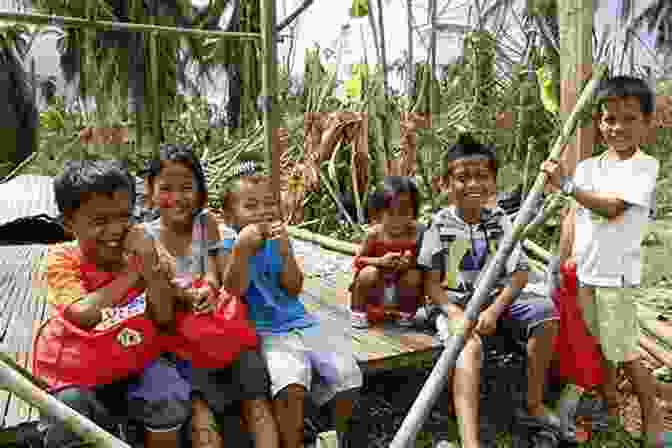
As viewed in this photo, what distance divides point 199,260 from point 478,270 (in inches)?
40.0

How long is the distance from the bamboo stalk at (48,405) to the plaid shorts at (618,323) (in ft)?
5.21

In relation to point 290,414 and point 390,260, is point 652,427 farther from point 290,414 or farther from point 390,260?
point 290,414

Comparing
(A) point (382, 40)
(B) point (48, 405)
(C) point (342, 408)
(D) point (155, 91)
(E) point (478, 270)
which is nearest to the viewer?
(B) point (48, 405)

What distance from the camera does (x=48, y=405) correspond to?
1.07 m

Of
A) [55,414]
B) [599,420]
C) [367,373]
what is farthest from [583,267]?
[55,414]

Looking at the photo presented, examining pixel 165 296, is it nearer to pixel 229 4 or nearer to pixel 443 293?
pixel 443 293

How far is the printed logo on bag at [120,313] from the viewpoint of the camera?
1546mm

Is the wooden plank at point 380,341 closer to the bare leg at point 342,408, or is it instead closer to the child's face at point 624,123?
the bare leg at point 342,408

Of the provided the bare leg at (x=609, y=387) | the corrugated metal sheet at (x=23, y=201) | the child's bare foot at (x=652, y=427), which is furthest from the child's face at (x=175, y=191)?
the corrugated metal sheet at (x=23, y=201)

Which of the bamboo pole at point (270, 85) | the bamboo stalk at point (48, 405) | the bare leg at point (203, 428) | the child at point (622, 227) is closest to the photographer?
the bamboo stalk at point (48, 405)

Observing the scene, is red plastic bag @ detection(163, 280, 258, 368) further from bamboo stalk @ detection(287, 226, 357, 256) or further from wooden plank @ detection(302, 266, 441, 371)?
bamboo stalk @ detection(287, 226, 357, 256)

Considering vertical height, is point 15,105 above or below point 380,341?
above

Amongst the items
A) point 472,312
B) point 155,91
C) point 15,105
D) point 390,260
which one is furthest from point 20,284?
point 155,91

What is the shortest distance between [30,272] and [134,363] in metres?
2.42
